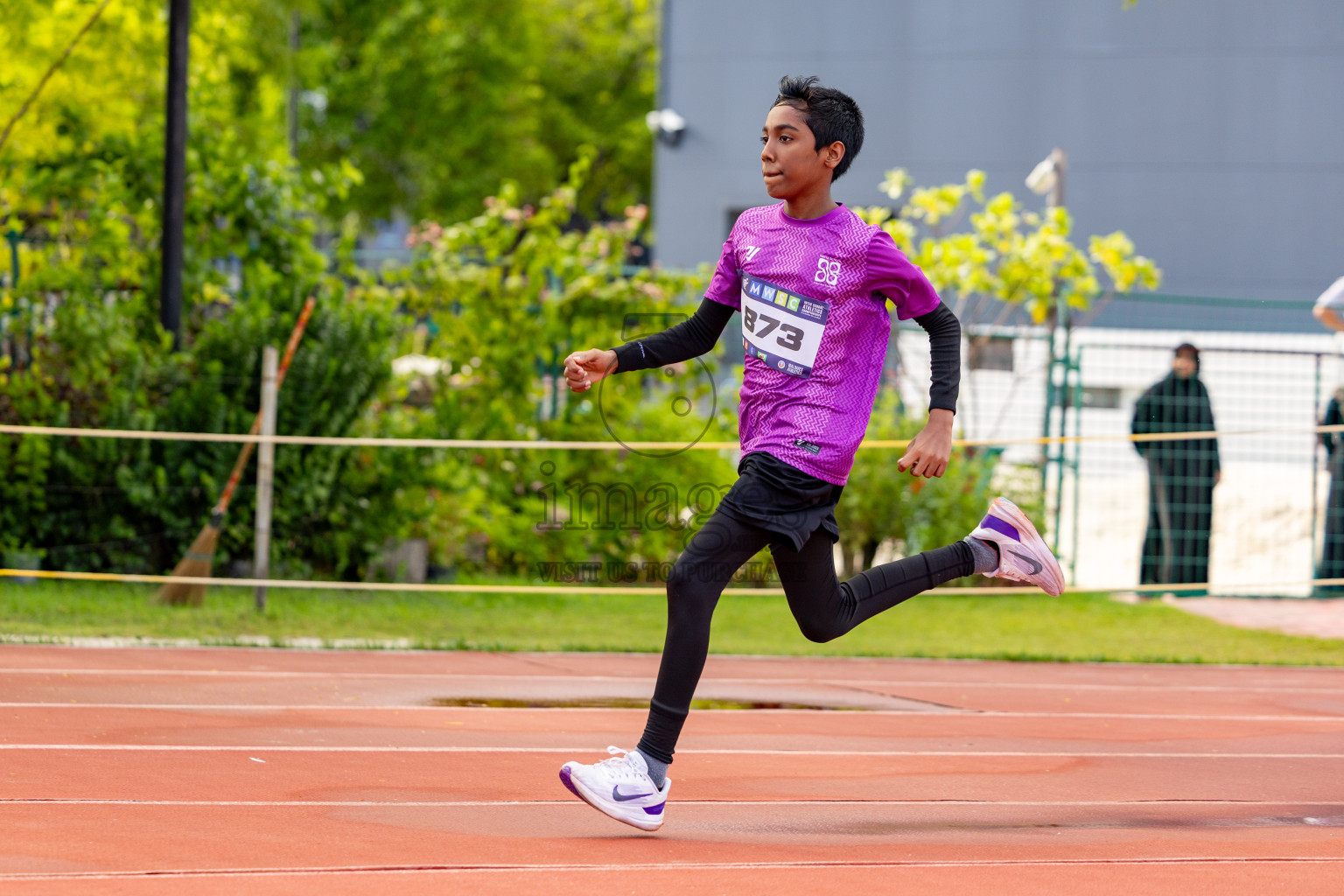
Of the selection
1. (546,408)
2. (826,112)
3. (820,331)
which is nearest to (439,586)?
(546,408)

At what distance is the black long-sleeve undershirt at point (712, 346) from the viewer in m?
4.12

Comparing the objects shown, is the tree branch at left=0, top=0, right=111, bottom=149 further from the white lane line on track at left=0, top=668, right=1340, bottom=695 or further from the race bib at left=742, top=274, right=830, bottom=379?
the race bib at left=742, top=274, right=830, bottom=379

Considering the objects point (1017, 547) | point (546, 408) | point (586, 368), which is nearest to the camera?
point (586, 368)

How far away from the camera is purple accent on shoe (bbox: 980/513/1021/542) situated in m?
4.65

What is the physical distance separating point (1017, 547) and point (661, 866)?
5.34 feet

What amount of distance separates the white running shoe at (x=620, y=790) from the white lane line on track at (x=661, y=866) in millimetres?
250

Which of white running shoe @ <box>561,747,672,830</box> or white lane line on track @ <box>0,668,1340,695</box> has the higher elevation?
white running shoe @ <box>561,747,672,830</box>

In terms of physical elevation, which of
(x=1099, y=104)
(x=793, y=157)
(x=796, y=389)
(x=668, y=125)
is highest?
(x=1099, y=104)

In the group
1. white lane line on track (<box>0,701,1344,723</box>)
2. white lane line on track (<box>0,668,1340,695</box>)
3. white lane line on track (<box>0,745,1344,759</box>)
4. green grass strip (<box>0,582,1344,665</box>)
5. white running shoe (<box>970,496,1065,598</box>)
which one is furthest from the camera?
green grass strip (<box>0,582,1344,665</box>)

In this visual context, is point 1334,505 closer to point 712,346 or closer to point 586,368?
point 712,346

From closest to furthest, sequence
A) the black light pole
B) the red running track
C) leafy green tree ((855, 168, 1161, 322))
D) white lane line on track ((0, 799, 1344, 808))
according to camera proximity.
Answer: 1. the red running track
2. white lane line on track ((0, 799, 1344, 808))
3. the black light pole
4. leafy green tree ((855, 168, 1161, 322))

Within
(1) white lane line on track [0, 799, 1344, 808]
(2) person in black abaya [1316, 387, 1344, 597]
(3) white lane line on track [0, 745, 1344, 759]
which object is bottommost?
(3) white lane line on track [0, 745, 1344, 759]

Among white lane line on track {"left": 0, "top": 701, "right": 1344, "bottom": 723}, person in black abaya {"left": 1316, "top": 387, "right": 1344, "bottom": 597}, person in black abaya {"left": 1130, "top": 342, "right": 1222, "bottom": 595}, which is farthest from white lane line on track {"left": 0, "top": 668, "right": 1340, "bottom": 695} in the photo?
person in black abaya {"left": 1316, "top": 387, "right": 1344, "bottom": 597}

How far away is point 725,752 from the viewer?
17.7ft
